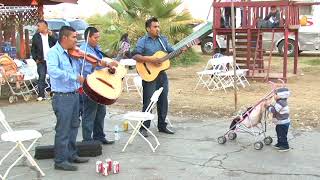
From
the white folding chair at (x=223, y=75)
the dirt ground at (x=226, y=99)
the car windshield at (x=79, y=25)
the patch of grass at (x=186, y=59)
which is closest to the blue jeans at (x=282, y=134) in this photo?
the dirt ground at (x=226, y=99)

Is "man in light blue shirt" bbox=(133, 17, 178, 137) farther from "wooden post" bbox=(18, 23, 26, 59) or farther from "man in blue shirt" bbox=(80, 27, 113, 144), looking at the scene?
"wooden post" bbox=(18, 23, 26, 59)

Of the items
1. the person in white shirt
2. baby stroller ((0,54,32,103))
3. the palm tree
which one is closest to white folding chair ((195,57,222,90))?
the person in white shirt

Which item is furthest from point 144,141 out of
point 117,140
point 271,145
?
point 271,145

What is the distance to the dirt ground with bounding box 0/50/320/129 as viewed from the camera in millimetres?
9586

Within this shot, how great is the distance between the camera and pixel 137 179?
5770 mm

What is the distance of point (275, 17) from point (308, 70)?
3.67 metres

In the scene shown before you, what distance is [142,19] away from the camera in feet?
60.0

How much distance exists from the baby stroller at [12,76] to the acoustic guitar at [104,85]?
17.0ft

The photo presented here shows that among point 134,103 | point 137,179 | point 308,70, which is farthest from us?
point 308,70

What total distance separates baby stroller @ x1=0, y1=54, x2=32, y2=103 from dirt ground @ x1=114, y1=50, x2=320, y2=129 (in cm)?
218

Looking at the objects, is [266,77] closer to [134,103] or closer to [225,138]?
[134,103]

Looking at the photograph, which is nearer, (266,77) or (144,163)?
(144,163)

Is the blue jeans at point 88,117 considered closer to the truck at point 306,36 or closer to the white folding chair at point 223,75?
the white folding chair at point 223,75

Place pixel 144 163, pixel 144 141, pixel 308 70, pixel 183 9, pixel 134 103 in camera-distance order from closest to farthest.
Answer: pixel 144 163
pixel 144 141
pixel 134 103
pixel 308 70
pixel 183 9
